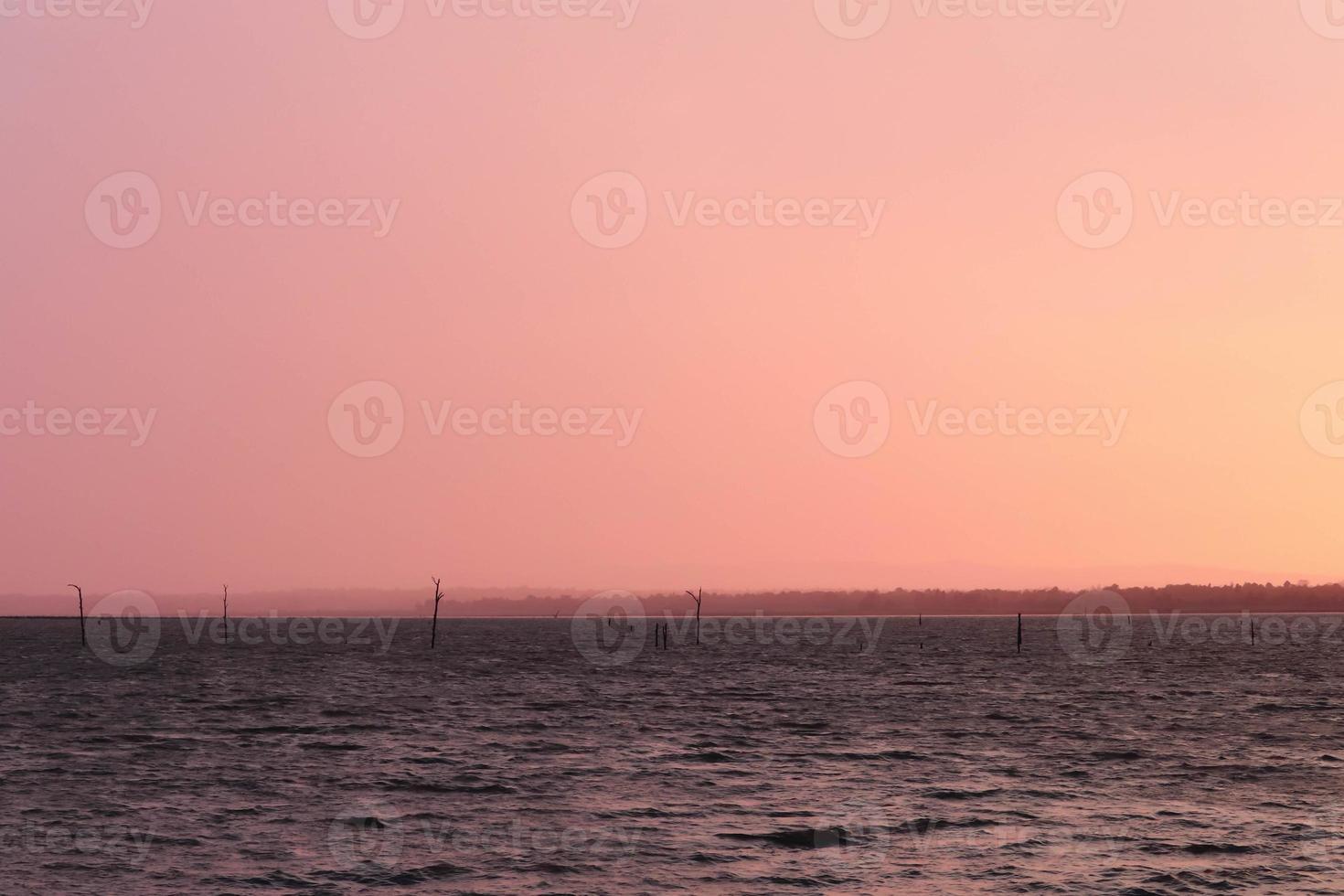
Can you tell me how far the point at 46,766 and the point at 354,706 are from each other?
31195 mm

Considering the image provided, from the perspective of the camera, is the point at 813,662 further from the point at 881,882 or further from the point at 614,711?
the point at 881,882

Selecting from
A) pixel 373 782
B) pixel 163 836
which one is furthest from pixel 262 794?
pixel 163 836

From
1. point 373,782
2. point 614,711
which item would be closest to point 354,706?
point 614,711

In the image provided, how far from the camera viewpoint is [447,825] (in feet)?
126

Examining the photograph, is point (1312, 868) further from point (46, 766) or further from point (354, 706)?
point (354, 706)

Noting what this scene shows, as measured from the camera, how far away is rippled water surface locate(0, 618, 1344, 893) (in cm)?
3256

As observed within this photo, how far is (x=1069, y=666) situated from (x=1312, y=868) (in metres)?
114

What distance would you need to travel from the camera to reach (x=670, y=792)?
44438 mm

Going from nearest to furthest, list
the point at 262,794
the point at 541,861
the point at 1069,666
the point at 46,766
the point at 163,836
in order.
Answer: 1. the point at 541,861
2. the point at 163,836
3. the point at 262,794
4. the point at 46,766
5. the point at 1069,666

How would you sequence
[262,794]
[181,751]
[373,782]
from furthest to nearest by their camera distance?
[181,751]
[373,782]
[262,794]

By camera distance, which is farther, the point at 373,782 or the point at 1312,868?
the point at 373,782

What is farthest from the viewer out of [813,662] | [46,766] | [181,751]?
[813,662]

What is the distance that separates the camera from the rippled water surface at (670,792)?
3256 cm

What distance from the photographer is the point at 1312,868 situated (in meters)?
32.7
